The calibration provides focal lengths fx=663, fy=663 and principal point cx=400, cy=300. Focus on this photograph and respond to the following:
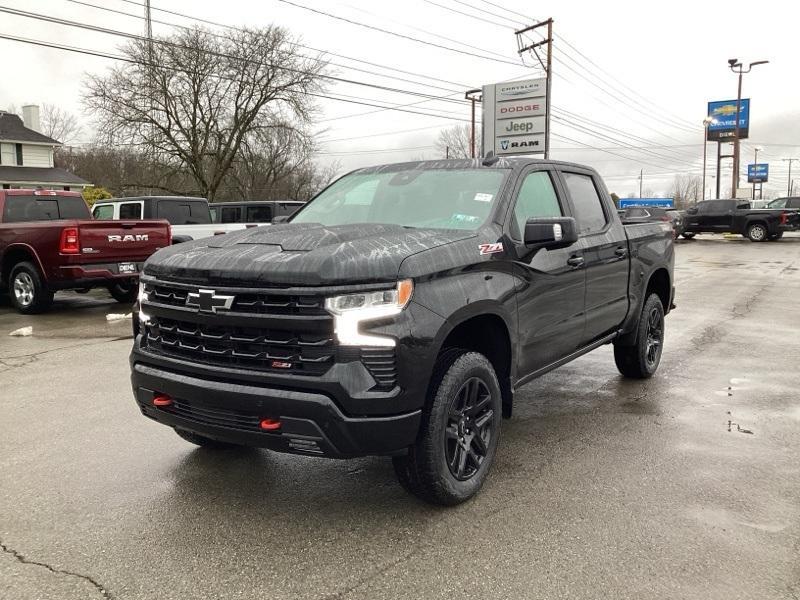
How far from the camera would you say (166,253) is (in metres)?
3.68

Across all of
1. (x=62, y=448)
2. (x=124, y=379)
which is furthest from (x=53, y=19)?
(x=62, y=448)

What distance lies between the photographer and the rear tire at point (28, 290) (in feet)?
33.8

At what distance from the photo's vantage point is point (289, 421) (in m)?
3.00

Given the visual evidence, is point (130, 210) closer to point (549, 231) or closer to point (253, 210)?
point (253, 210)

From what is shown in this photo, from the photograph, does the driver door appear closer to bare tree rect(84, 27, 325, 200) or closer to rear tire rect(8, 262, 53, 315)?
rear tire rect(8, 262, 53, 315)

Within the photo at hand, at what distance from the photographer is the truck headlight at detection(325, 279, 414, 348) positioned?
2990 mm

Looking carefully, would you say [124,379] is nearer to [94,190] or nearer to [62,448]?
[62,448]

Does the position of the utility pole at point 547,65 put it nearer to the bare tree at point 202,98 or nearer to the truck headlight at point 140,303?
the bare tree at point 202,98

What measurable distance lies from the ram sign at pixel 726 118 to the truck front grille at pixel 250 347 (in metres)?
71.0

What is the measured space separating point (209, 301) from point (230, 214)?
55.7ft

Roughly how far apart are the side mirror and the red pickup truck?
26.2 feet

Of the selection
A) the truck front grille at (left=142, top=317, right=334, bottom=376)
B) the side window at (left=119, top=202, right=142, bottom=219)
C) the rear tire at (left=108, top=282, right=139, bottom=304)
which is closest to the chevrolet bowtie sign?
the side window at (left=119, top=202, right=142, bottom=219)

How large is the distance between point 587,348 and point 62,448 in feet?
12.5

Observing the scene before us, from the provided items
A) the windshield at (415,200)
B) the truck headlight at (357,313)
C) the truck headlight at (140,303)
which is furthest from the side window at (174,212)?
the truck headlight at (357,313)
